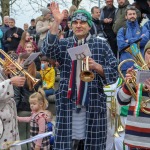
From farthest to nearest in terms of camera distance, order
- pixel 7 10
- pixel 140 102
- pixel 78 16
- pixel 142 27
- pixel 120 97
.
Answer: pixel 7 10 < pixel 142 27 < pixel 78 16 < pixel 120 97 < pixel 140 102

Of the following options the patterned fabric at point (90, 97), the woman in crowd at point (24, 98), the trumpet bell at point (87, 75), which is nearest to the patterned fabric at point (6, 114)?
the patterned fabric at point (90, 97)

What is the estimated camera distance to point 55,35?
4152 mm

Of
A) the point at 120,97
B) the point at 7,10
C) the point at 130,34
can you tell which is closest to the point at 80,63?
the point at 120,97

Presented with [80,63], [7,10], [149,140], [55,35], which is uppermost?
[7,10]

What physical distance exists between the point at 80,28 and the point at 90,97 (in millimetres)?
684

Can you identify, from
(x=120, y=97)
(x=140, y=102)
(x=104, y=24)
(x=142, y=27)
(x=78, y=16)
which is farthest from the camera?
(x=104, y=24)

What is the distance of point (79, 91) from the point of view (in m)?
4.14

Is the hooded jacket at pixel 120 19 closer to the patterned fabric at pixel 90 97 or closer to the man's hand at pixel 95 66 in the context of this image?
the patterned fabric at pixel 90 97

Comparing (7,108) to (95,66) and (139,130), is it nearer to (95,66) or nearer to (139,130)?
(95,66)

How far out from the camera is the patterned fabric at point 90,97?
4168 millimetres

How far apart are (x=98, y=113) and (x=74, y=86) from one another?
35 centimetres

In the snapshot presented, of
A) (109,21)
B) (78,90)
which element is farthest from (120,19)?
(78,90)

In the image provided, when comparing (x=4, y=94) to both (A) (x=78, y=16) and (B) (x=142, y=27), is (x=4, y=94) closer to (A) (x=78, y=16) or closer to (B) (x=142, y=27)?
(A) (x=78, y=16)

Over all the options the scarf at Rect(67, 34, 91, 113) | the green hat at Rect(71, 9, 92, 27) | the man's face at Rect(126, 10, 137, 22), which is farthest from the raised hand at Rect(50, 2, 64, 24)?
the man's face at Rect(126, 10, 137, 22)
